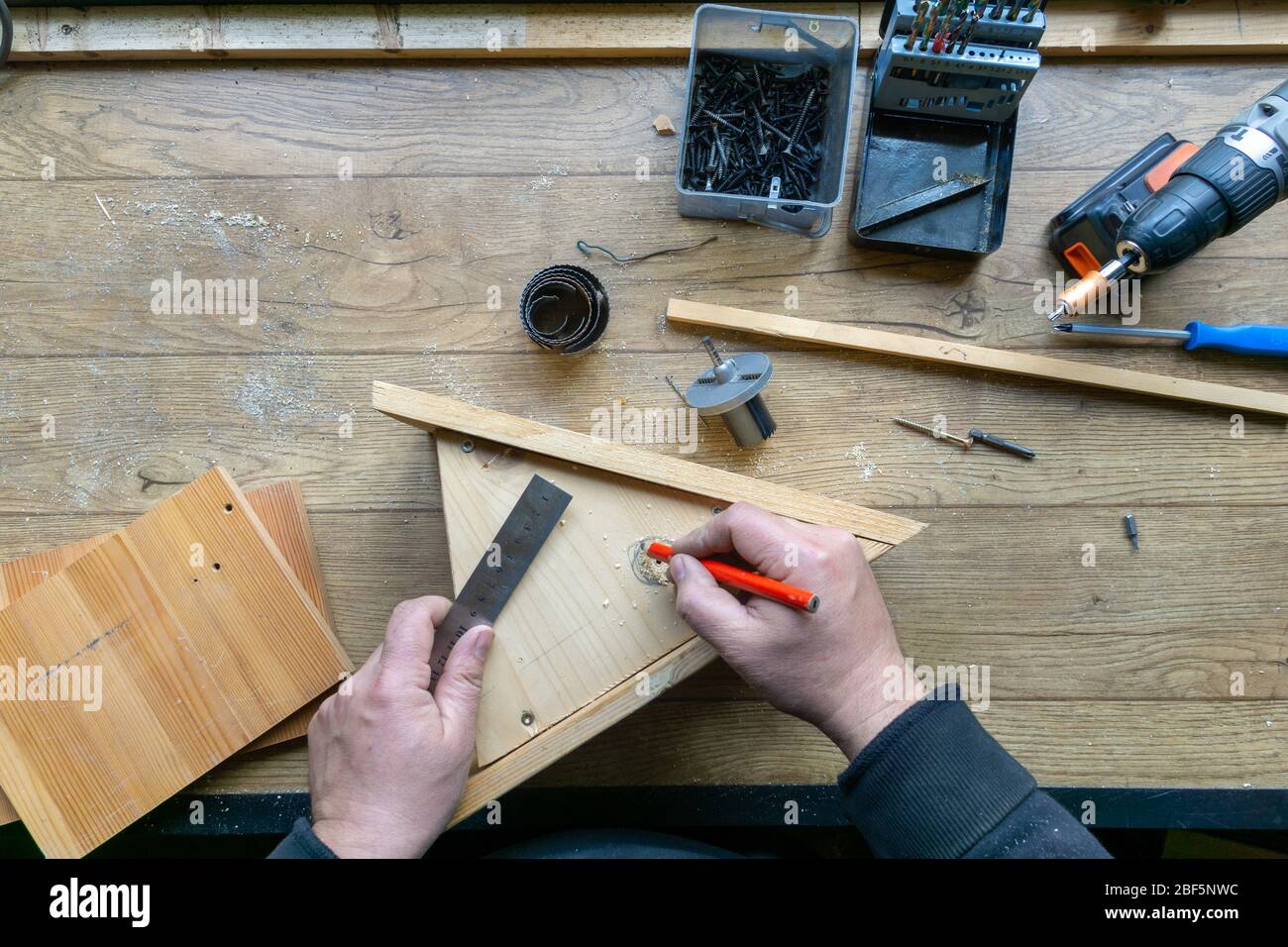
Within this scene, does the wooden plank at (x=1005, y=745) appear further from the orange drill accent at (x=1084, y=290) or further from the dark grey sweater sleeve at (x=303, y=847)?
the orange drill accent at (x=1084, y=290)

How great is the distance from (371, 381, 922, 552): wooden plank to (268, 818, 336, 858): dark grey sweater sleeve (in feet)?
2.07

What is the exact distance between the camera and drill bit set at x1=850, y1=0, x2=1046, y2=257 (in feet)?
4.32

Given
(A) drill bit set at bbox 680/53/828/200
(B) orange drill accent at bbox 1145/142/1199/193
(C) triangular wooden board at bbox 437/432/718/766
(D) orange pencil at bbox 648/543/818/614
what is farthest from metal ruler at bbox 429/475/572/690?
(B) orange drill accent at bbox 1145/142/1199/193

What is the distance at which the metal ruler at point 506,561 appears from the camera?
4.13 feet

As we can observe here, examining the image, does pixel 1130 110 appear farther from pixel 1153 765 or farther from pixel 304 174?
pixel 304 174

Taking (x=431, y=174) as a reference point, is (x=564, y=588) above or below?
below

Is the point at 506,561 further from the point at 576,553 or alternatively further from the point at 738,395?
the point at 738,395

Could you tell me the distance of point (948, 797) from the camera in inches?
43.4

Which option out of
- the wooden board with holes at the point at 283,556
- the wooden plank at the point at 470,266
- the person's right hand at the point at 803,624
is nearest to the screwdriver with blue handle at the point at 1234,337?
the wooden plank at the point at 470,266

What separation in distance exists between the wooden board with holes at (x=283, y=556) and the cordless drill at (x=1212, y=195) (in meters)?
1.46

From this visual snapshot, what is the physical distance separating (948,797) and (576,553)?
0.64 m

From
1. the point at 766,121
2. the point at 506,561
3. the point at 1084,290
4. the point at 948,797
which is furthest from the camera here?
the point at 766,121

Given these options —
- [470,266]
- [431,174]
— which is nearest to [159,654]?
[470,266]

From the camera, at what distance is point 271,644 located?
4.44 feet
